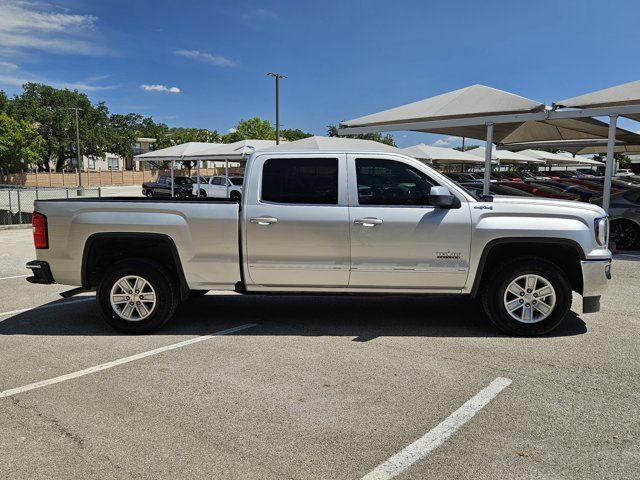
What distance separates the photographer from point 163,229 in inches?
205

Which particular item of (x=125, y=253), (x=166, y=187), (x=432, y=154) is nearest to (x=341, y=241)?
(x=125, y=253)

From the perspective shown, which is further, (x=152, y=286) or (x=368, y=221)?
(x=152, y=286)

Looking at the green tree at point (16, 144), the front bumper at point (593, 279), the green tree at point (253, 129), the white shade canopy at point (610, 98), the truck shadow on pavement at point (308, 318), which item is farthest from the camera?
the green tree at point (253, 129)

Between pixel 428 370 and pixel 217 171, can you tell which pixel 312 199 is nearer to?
pixel 428 370

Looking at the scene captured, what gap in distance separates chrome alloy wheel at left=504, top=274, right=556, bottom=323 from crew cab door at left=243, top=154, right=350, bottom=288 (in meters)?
1.63

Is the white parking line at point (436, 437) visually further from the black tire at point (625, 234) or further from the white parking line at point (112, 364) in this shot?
the black tire at point (625, 234)

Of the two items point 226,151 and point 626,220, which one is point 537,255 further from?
point 226,151

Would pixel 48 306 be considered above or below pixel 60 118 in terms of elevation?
below

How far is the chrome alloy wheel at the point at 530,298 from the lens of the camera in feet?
16.8

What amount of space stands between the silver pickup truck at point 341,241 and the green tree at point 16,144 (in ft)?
192

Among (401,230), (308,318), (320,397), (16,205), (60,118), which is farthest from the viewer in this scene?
(60,118)

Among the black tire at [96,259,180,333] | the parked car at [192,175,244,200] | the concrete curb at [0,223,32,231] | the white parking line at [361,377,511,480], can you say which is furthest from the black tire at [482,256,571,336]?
the parked car at [192,175,244,200]

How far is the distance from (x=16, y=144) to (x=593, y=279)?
62689 millimetres

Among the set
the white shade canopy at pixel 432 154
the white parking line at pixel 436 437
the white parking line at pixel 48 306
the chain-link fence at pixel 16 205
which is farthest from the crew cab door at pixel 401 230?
the white shade canopy at pixel 432 154
